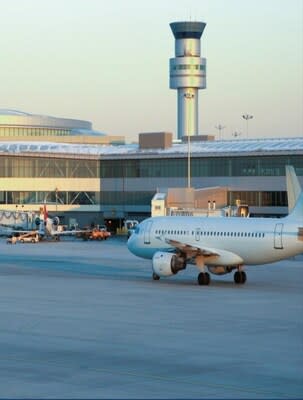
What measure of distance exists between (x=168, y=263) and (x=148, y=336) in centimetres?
2006

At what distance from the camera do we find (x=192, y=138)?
499 feet

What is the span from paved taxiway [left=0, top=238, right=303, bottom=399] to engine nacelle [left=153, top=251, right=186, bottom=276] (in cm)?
96

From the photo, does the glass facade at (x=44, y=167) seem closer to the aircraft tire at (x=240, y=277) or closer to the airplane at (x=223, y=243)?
the airplane at (x=223, y=243)

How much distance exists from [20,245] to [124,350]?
65722 millimetres

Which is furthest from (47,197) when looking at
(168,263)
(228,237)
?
(228,237)

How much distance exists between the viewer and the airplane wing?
55.2 metres

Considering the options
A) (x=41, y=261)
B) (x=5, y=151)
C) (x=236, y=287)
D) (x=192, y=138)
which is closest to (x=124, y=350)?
(x=236, y=287)

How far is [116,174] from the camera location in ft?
427

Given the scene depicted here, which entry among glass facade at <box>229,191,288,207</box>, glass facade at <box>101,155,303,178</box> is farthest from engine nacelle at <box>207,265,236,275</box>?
glass facade at <box>101,155,303,178</box>

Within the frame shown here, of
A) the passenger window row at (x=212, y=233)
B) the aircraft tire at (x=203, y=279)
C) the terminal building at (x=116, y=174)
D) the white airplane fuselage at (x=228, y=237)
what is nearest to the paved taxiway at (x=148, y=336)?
the aircraft tire at (x=203, y=279)

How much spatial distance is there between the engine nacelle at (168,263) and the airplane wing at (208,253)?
51cm

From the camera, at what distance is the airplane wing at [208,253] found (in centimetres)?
5519

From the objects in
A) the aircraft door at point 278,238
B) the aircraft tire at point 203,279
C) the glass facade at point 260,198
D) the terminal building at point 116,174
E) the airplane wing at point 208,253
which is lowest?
the aircraft tire at point 203,279

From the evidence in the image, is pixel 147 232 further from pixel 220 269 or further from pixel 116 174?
pixel 116 174
